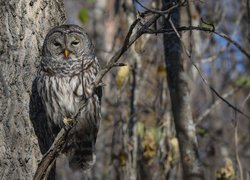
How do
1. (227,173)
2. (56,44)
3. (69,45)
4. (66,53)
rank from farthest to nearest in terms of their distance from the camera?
(227,173)
(69,45)
(66,53)
(56,44)

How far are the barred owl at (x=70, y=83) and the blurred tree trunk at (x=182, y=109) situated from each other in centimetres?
64

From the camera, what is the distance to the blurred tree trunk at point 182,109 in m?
4.89

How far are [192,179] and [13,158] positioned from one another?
151 centimetres

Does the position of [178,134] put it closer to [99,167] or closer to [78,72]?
[78,72]

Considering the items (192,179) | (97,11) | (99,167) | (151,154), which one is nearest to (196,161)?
(192,179)

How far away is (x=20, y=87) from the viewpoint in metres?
4.27

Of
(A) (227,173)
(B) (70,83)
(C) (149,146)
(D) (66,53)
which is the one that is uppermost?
(D) (66,53)

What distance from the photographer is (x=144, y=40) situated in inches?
245

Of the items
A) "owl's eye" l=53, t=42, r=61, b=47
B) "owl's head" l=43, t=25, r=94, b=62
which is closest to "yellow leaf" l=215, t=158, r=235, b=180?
"owl's head" l=43, t=25, r=94, b=62

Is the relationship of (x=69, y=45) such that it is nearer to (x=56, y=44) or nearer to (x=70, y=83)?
(x=56, y=44)

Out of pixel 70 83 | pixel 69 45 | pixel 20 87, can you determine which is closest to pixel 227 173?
pixel 70 83

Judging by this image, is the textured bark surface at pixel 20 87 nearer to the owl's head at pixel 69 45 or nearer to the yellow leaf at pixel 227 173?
the owl's head at pixel 69 45

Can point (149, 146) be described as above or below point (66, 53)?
below

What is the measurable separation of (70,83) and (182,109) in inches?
38.5
